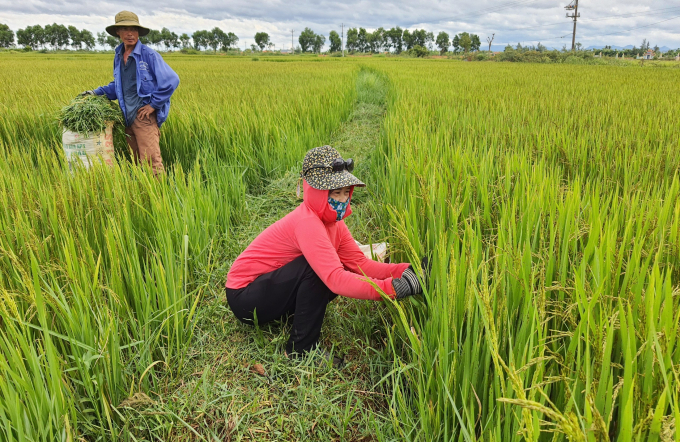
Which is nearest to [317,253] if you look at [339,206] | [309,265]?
[309,265]

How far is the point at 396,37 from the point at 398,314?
106433mm

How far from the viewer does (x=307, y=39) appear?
100 metres

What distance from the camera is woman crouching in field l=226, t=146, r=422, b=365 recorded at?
1.59 meters

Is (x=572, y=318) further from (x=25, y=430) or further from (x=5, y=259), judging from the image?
(x=5, y=259)

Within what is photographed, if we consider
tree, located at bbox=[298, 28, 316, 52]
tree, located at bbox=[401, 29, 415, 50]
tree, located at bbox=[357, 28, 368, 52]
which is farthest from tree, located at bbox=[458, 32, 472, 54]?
tree, located at bbox=[298, 28, 316, 52]

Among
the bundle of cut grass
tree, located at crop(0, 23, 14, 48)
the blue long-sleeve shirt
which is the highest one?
tree, located at crop(0, 23, 14, 48)

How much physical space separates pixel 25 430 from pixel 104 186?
155cm

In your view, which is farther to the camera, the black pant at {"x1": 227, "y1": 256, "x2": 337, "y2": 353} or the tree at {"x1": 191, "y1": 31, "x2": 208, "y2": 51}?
the tree at {"x1": 191, "y1": 31, "x2": 208, "y2": 51}

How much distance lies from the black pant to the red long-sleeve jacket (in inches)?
2.6

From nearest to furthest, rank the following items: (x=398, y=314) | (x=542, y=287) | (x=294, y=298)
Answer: (x=542, y=287) → (x=398, y=314) → (x=294, y=298)

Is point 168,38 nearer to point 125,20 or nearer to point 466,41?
point 466,41

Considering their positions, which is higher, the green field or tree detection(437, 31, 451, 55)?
tree detection(437, 31, 451, 55)

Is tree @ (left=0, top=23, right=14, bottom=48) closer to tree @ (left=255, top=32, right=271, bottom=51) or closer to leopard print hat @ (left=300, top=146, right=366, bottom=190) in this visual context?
tree @ (left=255, top=32, right=271, bottom=51)

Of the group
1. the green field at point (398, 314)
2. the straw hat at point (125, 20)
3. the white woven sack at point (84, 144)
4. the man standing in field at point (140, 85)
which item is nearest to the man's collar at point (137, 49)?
the man standing in field at point (140, 85)
